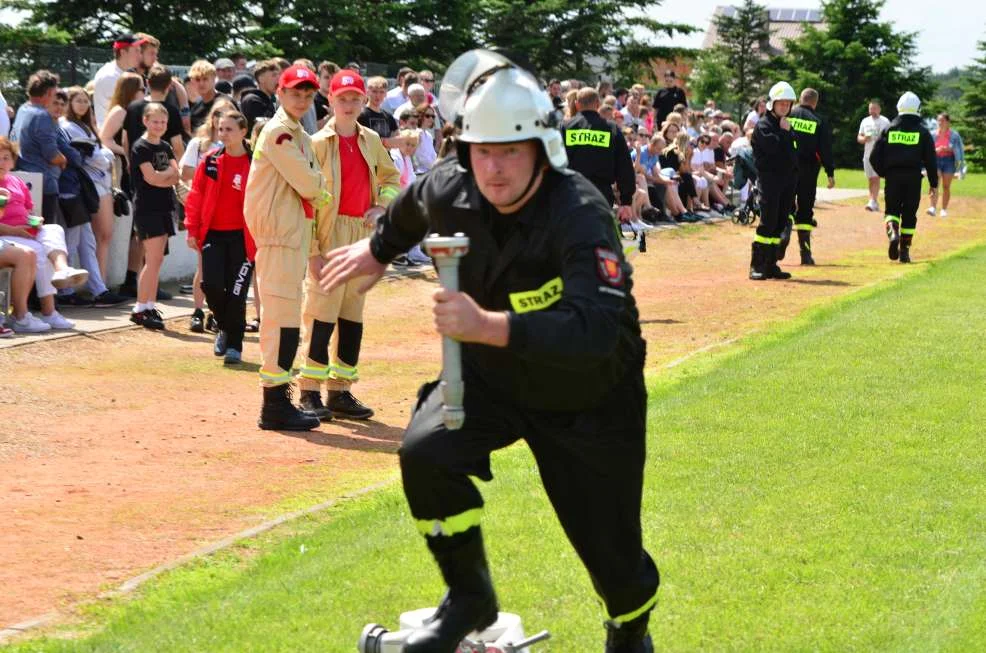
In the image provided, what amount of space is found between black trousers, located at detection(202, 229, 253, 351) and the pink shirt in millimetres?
1984

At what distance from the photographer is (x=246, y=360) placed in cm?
1275

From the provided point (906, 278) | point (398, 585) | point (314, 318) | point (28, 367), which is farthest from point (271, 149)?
point (906, 278)

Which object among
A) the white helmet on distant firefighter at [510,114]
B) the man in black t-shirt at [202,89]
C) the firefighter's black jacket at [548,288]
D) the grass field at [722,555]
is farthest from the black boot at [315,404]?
the man in black t-shirt at [202,89]

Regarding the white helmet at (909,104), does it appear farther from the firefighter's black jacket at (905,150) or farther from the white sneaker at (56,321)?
the white sneaker at (56,321)

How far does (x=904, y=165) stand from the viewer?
21000mm

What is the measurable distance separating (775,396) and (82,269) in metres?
7.35

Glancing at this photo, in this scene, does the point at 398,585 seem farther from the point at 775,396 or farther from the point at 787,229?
the point at 787,229

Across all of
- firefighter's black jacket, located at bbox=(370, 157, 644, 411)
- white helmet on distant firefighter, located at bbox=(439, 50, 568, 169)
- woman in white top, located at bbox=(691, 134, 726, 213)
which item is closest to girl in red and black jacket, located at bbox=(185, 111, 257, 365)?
firefighter's black jacket, located at bbox=(370, 157, 644, 411)

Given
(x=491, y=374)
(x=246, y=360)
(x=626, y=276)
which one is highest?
(x=626, y=276)

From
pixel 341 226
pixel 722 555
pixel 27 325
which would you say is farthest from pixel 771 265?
pixel 722 555

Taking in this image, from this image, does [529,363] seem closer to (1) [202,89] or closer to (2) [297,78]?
(2) [297,78]

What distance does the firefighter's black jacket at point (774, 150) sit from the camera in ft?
61.7

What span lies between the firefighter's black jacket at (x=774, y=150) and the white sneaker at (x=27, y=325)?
9.59 meters

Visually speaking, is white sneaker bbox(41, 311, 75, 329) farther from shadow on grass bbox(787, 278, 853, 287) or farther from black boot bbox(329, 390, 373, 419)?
shadow on grass bbox(787, 278, 853, 287)
